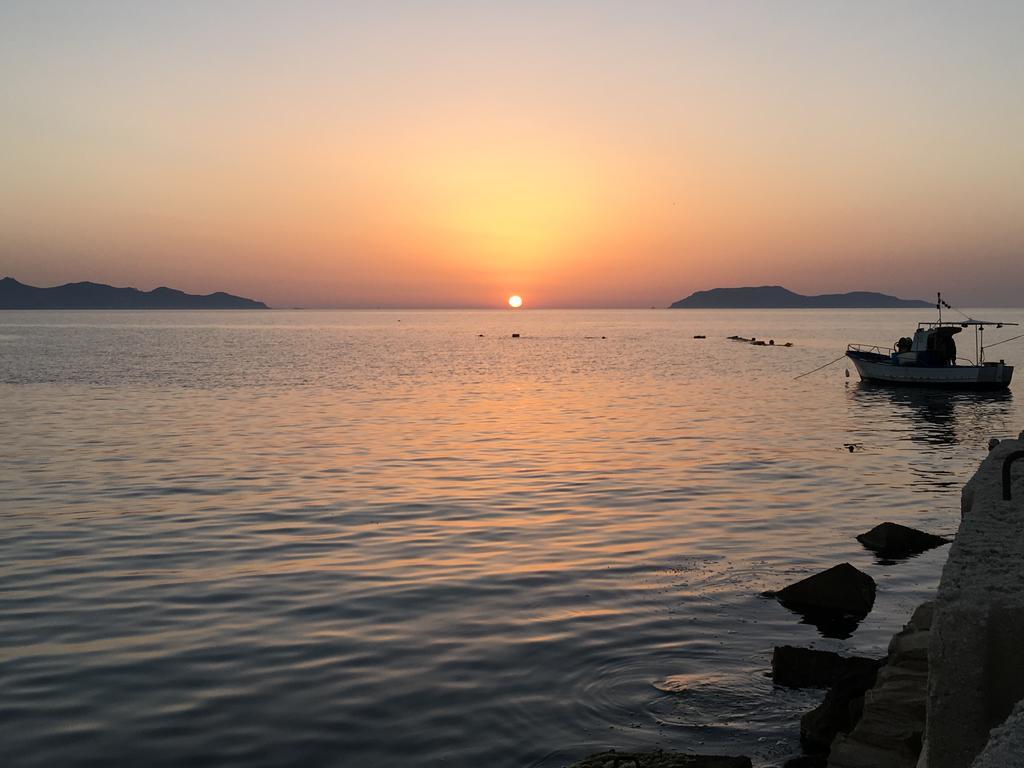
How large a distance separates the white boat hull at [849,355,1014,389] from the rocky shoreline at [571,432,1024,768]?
5493cm

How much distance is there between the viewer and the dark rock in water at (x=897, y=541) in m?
20.3

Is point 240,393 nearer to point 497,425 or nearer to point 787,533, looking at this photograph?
point 497,425

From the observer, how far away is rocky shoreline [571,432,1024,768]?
609 cm

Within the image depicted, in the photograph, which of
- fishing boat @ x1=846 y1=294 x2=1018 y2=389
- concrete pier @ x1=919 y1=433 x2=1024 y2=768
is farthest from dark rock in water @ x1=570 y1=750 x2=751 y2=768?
fishing boat @ x1=846 y1=294 x2=1018 y2=389

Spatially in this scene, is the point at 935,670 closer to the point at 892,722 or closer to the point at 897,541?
the point at 892,722

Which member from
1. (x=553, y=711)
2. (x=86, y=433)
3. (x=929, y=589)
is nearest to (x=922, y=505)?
(x=929, y=589)

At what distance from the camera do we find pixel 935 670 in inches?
247

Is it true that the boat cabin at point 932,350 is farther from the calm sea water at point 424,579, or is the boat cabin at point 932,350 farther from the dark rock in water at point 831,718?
the dark rock in water at point 831,718

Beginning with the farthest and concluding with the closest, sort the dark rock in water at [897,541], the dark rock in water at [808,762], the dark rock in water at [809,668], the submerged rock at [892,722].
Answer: the dark rock in water at [897,541], the dark rock in water at [809,668], the dark rock in water at [808,762], the submerged rock at [892,722]

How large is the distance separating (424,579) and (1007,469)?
36.5 feet

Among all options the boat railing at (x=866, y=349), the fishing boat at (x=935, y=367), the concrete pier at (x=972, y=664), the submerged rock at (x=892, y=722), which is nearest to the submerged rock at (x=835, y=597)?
the submerged rock at (x=892, y=722)

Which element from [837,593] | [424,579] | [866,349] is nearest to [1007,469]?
[837,593]

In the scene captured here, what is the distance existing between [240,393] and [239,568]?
44.6m

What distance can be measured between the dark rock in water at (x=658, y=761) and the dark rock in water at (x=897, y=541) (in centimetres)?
1212
